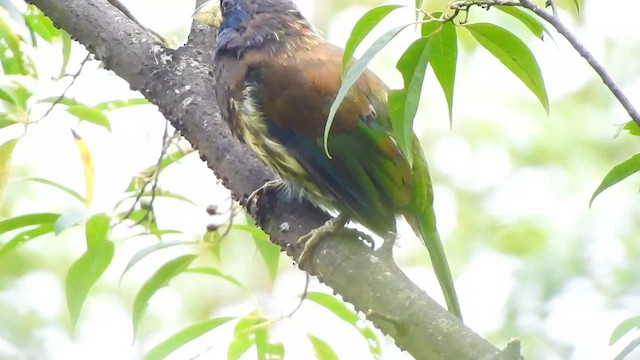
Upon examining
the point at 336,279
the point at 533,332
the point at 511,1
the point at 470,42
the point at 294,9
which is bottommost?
the point at 336,279

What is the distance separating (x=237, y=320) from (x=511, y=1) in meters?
1.01

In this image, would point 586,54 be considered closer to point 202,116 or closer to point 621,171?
point 621,171

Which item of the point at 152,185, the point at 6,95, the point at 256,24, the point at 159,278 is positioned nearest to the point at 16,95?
the point at 6,95

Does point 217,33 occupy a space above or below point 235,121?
above

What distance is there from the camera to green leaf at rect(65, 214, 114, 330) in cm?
177

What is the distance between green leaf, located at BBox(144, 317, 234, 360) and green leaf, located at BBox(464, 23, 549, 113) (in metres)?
0.92

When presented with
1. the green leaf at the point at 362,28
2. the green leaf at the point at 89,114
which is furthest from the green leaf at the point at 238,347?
the green leaf at the point at 362,28

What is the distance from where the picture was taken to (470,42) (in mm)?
4672

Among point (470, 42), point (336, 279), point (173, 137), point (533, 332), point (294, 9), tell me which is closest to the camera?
point (336, 279)

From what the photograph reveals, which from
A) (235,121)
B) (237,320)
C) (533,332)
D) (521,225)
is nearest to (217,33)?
(235,121)

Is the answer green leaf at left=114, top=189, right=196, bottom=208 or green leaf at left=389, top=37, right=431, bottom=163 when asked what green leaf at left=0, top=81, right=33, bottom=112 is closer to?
green leaf at left=114, top=189, right=196, bottom=208

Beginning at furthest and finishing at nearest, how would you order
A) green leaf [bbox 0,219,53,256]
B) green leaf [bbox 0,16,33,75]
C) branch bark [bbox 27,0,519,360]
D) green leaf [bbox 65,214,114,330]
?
green leaf [bbox 0,16,33,75] → green leaf [bbox 0,219,53,256] → green leaf [bbox 65,214,114,330] → branch bark [bbox 27,0,519,360]

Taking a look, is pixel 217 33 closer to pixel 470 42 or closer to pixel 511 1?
pixel 511 1

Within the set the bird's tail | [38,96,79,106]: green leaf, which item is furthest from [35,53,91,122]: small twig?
the bird's tail
